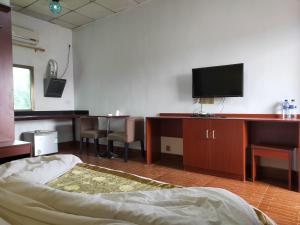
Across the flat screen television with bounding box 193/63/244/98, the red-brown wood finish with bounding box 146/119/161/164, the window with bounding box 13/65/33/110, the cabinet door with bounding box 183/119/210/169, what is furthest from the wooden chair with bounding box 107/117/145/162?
the window with bounding box 13/65/33/110

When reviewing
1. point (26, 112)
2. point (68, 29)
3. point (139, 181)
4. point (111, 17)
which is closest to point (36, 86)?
point (26, 112)

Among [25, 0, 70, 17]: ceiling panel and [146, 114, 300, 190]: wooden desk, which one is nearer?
[146, 114, 300, 190]: wooden desk

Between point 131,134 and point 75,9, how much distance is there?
8.93 ft

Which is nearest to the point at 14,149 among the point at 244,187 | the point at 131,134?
the point at 131,134

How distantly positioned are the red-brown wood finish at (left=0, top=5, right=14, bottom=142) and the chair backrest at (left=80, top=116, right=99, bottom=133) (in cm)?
157

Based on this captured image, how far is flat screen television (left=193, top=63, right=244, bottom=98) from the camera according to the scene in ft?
9.87

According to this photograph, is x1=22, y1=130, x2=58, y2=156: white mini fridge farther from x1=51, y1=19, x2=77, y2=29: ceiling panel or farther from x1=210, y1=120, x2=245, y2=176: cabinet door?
x1=210, y1=120, x2=245, y2=176: cabinet door

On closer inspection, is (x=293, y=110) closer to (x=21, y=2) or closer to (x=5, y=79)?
(x=5, y=79)

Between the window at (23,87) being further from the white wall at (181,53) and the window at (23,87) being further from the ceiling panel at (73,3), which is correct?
the ceiling panel at (73,3)

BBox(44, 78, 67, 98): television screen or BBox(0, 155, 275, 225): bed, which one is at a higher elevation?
BBox(44, 78, 67, 98): television screen

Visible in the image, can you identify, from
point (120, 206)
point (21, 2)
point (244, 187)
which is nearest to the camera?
point (120, 206)

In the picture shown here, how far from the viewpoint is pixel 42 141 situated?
434 centimetres

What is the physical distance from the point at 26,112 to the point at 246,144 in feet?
13.8

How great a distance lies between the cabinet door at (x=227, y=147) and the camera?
2773 millimetres
